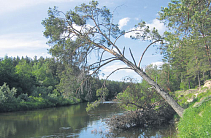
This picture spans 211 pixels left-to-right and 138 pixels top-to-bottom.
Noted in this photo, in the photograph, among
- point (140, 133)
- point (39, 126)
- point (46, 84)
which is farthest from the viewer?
point (46, 84)

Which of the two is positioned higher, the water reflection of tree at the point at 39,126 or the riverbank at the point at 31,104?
the riverbank at the point at 31,104

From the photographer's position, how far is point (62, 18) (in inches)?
453

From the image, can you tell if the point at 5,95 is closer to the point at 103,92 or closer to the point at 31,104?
the point at 31,104

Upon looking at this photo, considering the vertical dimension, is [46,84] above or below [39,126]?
above

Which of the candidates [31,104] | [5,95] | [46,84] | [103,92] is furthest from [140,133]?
[46,84]

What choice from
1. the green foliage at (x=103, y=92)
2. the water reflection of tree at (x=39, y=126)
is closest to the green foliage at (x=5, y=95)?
the water reflection of tree at (x=39, y=126)

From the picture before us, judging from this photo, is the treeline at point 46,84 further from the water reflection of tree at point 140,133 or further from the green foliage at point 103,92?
the water reflection of tree at point 140,133

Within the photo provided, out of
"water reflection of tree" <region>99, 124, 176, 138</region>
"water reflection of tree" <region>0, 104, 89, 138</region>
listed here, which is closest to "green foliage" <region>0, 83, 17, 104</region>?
"water reflection of tree" <region>0, 104, 89, 138</region>

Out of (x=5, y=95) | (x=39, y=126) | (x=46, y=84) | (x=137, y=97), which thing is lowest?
(x=39, y=126)

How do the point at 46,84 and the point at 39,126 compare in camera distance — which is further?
the point at 46,84

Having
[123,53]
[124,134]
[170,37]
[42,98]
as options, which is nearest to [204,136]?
[170,37]

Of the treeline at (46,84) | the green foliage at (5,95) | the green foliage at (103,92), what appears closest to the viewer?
the treeline at (46,84)

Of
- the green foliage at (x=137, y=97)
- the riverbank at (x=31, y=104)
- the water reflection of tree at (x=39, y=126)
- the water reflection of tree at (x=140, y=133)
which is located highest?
the green foliage at (x=137, y=97)

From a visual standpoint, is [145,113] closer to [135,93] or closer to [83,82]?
[135,93]
